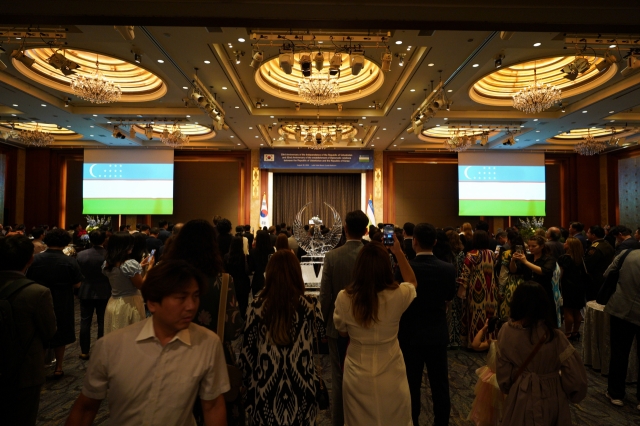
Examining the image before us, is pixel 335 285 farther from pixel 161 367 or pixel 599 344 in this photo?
pixel 599 344

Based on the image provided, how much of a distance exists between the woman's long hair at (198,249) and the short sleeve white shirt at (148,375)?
0.65 meters

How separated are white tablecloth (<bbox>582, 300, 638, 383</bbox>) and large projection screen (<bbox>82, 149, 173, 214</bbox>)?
504 inches

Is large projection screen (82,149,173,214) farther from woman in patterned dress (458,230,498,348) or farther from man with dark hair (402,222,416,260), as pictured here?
woman in patterned dress (458,230,498,348)

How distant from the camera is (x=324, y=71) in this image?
8555mm

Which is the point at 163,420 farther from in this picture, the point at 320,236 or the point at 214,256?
the point at 320,236

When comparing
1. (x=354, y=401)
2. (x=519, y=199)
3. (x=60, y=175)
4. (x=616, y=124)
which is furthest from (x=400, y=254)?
(x=60, y=175)

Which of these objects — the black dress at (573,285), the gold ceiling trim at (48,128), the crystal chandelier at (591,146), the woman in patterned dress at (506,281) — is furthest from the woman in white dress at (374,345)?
the gold ceiling trim at (48,128)

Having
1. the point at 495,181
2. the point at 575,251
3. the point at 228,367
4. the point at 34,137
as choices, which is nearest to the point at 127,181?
the point at 34,137

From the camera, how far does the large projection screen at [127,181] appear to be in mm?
13961

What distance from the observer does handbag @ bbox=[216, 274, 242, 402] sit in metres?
1.96

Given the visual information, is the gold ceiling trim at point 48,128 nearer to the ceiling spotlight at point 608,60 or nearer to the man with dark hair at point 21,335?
the man with dark hair at point 21,335

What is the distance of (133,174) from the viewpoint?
555 inches

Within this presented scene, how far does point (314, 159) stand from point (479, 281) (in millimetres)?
10276

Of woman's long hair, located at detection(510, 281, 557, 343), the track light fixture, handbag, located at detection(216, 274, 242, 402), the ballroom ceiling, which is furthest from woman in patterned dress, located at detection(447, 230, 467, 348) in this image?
the track light fixture
